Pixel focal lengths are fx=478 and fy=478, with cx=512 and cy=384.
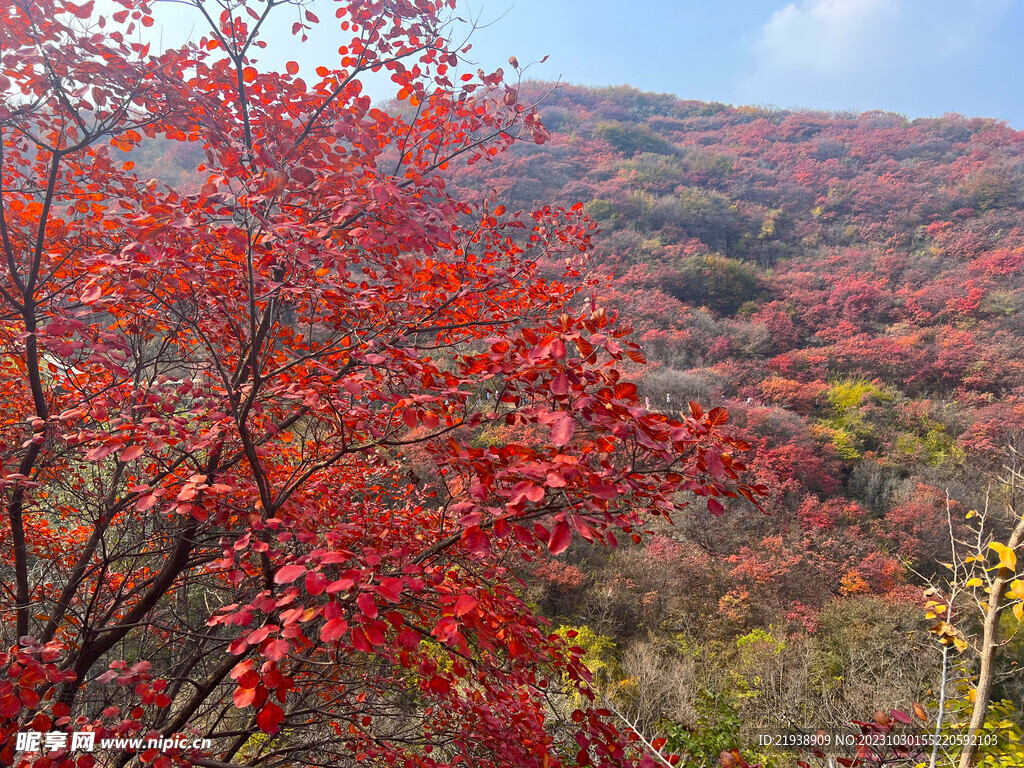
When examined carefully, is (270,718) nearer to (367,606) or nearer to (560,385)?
(367,606)

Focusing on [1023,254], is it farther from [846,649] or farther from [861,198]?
[846,649]

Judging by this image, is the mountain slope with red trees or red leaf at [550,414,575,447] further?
the mountain slope with red trees

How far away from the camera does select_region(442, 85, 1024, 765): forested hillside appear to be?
5637 millimetres

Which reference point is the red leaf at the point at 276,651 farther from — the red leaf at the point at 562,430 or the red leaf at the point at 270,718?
the red leaf at the point at 562,430

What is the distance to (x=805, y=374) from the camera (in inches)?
461

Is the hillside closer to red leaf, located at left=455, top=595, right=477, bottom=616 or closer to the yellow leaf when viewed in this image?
the yellow leaf

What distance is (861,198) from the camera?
19.3 m

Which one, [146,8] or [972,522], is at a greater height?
[146,8]

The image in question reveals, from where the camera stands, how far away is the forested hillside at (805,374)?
564 centimetres

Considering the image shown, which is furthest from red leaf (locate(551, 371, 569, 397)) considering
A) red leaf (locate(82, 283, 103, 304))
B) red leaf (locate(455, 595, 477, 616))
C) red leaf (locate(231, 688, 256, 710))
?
red leaf (locate(82, 283, 103, 304))

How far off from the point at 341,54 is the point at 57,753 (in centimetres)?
269

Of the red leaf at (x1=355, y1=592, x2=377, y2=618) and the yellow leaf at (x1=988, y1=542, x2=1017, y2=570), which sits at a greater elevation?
the red leaf at (x1=355, y1=592, x2=377, y2=618)

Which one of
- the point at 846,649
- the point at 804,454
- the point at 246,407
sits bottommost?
the point at 846,649

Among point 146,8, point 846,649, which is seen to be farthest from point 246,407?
point 846,649
